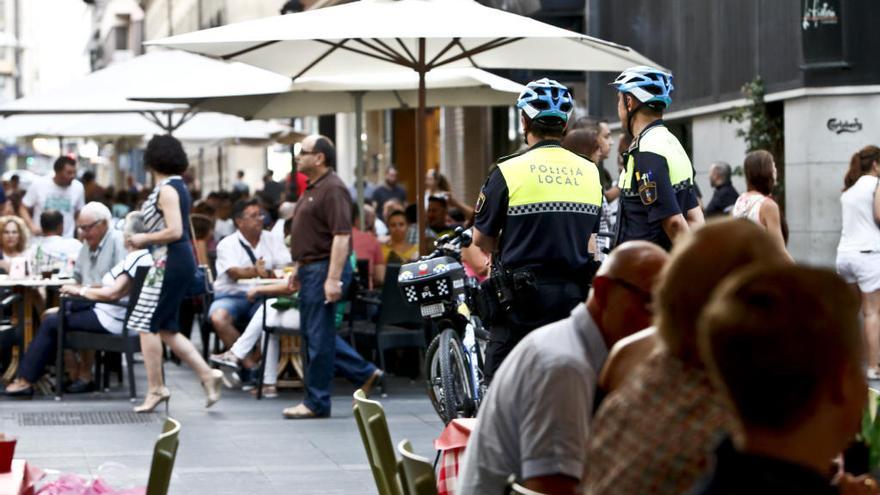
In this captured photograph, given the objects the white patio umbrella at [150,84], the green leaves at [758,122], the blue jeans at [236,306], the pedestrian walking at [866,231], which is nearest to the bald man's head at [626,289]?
the pedestrian walking at [866,231]

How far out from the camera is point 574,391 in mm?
3875

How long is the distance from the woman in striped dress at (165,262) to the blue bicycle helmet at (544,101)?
4.74 m

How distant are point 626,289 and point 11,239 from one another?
459 inches

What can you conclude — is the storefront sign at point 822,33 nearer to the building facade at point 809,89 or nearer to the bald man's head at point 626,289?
the building facade at point 809,89

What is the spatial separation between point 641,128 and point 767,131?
35.5 feet

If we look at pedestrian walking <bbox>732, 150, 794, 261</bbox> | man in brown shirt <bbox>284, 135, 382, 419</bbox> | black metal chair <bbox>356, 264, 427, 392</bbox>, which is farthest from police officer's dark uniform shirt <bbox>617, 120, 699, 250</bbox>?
black metal chair <bbox>356, 264, 427, 392</bbox>

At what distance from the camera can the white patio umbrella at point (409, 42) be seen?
37.3 ft

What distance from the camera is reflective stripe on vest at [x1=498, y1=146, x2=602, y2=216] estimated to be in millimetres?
7488

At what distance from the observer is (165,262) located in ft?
39.4

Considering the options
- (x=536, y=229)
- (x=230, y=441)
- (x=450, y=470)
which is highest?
(x=536, y=229)

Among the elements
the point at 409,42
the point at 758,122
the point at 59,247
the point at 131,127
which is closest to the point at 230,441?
the point at 409,42

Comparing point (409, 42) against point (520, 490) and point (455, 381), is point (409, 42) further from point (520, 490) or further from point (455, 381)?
point (520, 490)

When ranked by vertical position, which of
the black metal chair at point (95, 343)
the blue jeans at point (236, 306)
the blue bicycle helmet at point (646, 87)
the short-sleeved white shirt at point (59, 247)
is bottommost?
the black metal chair at point (95, 343)

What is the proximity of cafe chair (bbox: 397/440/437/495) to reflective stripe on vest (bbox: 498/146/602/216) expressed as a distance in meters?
3.44
